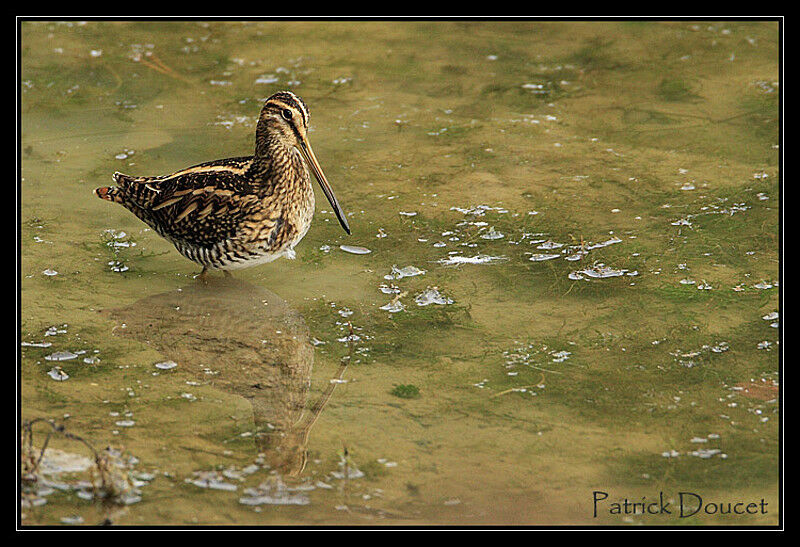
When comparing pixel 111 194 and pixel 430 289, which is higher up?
pixel 111 194

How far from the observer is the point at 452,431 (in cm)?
470

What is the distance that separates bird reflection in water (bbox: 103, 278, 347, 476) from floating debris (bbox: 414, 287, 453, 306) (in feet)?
2.30

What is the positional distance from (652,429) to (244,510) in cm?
191

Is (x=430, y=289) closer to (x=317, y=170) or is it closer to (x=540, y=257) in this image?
(x=540, y=257)

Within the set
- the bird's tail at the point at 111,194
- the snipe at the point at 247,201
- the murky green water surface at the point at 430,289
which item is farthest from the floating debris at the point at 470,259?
the bird's tail at the point at 111,194

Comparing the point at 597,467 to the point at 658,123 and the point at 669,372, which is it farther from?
the point at 658,123

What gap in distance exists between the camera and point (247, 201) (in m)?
5.94

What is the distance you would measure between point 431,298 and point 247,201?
4.04 ft

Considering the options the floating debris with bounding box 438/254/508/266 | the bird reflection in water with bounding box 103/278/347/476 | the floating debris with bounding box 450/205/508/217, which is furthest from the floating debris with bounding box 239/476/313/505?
the floating debris with bounding box 450/205/508/217

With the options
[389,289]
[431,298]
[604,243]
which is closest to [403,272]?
[389,289]

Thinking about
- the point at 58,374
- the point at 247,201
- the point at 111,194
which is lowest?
the point at 58,374

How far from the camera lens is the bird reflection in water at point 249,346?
15.5 ft

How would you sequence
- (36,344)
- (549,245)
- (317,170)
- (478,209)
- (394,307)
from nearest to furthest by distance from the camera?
1. (36,344)
2. (394,307)
3. (317,170)
4. (549,245)
5. (478,209)

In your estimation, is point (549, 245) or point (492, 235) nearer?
point (549, 245)
